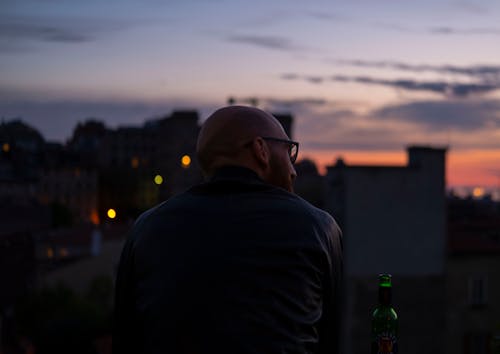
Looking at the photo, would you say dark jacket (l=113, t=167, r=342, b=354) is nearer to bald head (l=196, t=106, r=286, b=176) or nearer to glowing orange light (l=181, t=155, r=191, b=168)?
bald head (l=196, t=106, r=286, b=176)

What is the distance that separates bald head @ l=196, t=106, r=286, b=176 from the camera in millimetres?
2465

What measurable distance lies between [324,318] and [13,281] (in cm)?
1039

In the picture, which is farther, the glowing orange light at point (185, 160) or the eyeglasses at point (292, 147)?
the glowing orange light at point (185, 160)

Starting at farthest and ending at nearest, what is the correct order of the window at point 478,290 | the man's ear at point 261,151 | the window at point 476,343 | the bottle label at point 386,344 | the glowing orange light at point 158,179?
1. the window at point 476,343
2. the window at point 478,290
3. the glowing orange light at point 158,179
4. the bottle label at point 386,344
5. the man's ear at point 261,151

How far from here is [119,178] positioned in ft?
254

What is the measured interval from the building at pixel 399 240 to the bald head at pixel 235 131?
31181 mm

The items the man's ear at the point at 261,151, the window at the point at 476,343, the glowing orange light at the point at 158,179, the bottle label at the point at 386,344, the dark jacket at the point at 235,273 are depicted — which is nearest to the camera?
the dark jacket at the point at 235,273

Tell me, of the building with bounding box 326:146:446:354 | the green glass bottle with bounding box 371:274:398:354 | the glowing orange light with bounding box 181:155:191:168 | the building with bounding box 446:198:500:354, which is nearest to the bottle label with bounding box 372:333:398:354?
the green glass bottle with bounding box 371:274:398:354

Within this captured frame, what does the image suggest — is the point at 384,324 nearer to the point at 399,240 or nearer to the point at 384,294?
the point at 384,294

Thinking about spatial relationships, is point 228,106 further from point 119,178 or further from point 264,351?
point 119,178

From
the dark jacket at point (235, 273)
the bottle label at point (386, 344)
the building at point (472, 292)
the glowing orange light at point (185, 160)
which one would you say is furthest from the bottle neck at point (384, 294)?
the building at point (472, 292)

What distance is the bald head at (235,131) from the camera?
2.46m

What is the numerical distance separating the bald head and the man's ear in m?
0.01

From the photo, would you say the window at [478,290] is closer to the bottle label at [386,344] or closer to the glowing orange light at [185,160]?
the glowing orange light at [185,160]
